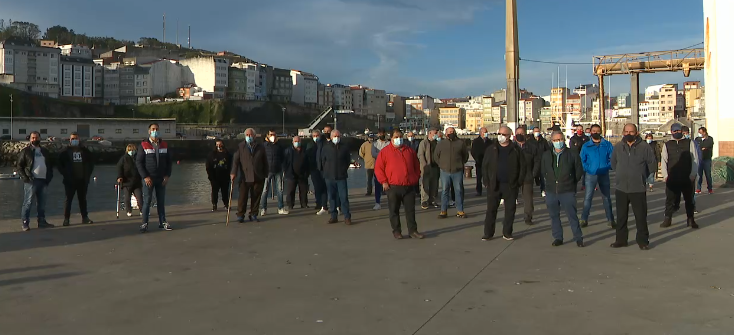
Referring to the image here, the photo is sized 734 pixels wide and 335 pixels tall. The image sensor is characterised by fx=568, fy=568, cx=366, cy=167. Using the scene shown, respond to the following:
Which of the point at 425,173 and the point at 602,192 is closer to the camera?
the point at 602,192

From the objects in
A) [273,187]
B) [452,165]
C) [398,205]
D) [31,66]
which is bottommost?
[398,205]

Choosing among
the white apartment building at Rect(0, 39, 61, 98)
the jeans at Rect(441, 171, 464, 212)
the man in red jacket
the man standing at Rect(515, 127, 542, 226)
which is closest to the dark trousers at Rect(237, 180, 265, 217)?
the man in red jacket

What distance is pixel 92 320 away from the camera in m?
4.88

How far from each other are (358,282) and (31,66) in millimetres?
141911

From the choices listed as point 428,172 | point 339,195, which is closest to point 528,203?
point 428,172

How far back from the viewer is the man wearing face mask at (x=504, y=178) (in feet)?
28.3

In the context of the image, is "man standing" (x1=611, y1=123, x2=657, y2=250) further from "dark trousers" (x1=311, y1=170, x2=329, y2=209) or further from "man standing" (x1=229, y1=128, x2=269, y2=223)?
"man standing" (x1=229, y1=128, x2=269, y2=223)

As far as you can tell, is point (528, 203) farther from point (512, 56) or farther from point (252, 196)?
point (512, 56)

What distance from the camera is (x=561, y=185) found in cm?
831

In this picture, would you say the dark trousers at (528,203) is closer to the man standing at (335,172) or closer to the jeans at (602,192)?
the jeans at (602,192)

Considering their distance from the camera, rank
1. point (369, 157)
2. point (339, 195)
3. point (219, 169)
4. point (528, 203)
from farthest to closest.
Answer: point (369, 157) < point (219, 169) < point (339, 195) < point (528, 203)

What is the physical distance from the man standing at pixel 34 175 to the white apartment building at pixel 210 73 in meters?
135

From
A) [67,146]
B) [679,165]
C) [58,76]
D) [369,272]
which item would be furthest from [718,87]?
[58,76]

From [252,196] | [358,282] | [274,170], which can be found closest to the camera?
[358,282]
